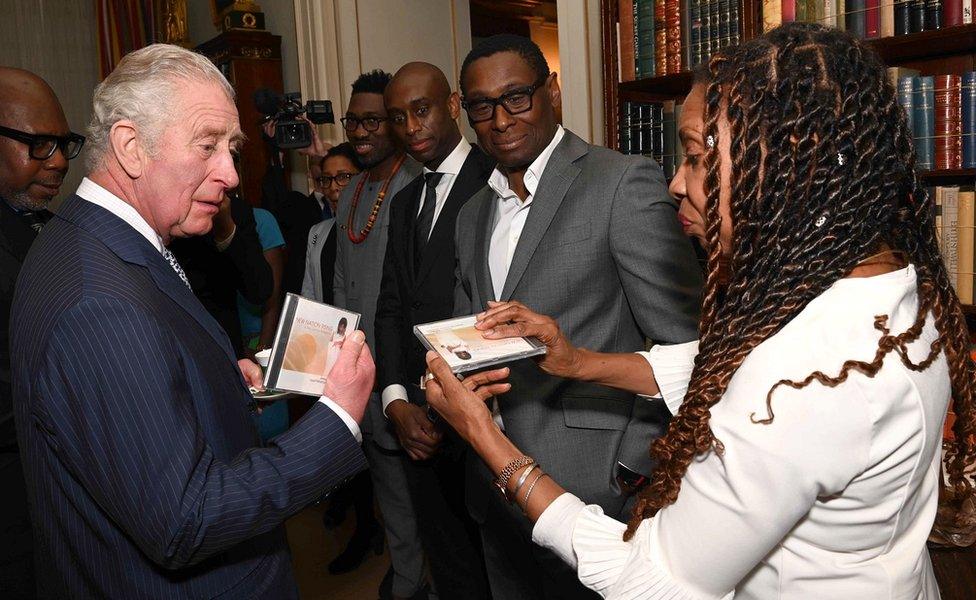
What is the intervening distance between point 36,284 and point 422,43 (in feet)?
12.1

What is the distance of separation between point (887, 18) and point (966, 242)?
2.35ft

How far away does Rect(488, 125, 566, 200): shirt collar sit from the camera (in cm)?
207

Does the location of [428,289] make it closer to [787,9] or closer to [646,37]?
[646,37]

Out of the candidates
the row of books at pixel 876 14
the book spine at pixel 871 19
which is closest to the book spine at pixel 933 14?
the row of books at pixel 876 14

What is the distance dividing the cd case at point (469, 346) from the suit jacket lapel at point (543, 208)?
0.27 m

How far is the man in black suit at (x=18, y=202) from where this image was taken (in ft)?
6.14

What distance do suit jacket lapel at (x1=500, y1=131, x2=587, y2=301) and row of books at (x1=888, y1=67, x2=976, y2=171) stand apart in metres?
1.08

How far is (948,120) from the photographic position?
2.28m

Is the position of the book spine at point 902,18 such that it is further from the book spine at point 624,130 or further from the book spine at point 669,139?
the book spine at point 624,130

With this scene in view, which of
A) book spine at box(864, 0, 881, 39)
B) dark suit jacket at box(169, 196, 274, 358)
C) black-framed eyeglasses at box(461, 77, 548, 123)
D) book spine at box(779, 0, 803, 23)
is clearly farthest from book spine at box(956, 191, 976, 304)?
dark suit jacket at box(169, 196, 274, 358)

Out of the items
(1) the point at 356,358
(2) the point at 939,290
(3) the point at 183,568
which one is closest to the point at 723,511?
(2) the point at 939,290

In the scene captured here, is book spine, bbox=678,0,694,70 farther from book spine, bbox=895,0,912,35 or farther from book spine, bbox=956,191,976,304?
book spine, bbox=956,191,976,304

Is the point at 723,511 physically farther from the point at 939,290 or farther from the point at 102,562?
the point at 102,562

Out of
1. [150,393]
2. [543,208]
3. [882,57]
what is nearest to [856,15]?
[882,57]
